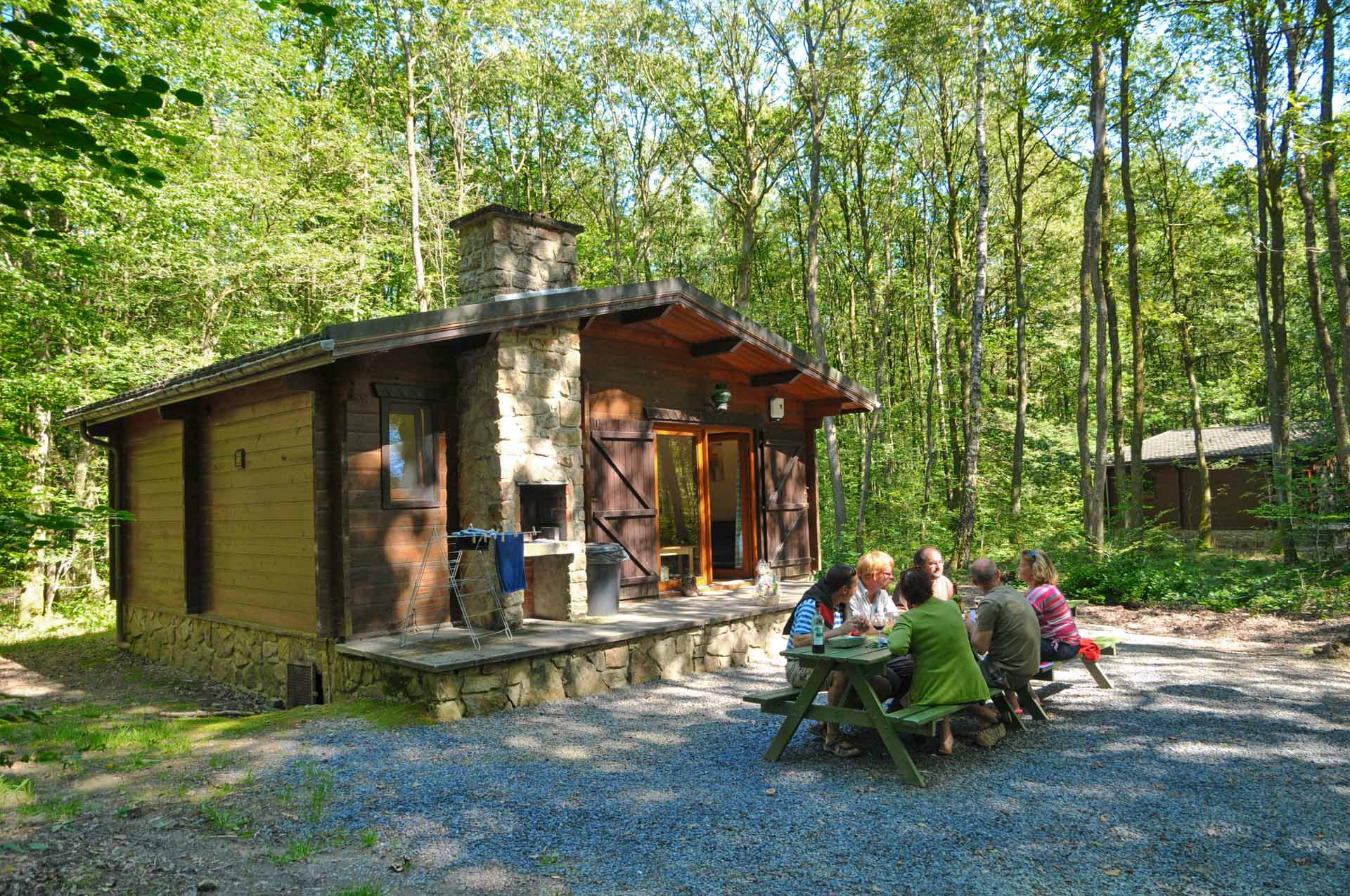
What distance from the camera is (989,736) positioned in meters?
4.58

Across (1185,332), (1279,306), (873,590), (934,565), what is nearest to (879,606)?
(873,590)

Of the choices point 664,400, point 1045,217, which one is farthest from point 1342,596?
point 1045,217

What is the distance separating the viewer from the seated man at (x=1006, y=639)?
4.62m

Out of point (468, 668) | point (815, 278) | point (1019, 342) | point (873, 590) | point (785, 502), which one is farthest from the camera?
point (1019, 342)

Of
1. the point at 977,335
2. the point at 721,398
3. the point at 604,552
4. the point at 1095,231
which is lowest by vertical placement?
the point at 604,552

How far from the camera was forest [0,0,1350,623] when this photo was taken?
34.2 ft

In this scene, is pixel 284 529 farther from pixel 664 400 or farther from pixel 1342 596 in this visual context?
pixel 1342 596

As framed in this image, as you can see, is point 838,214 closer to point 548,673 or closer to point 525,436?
point 525,436

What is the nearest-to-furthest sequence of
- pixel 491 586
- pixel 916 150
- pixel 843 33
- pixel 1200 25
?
pixel 491 586, pixel 1200 25, pixel 843 33, pixel 916 150

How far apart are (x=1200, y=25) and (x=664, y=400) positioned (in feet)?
33.5

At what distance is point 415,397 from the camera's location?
6.79 meters

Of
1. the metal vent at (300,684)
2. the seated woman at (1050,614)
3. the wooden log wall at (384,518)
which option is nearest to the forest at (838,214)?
the metal vent at (300,684)

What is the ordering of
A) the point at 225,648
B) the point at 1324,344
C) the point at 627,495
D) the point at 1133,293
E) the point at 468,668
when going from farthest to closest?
the point at 1133,293
the point at 1324,344
the point at 627,495
the point at 225,648
the point at 468,668

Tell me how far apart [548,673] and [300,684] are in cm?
228
